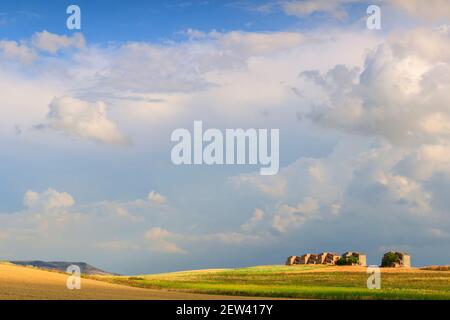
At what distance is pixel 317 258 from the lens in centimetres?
15900

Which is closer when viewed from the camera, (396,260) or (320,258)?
(396,260)
